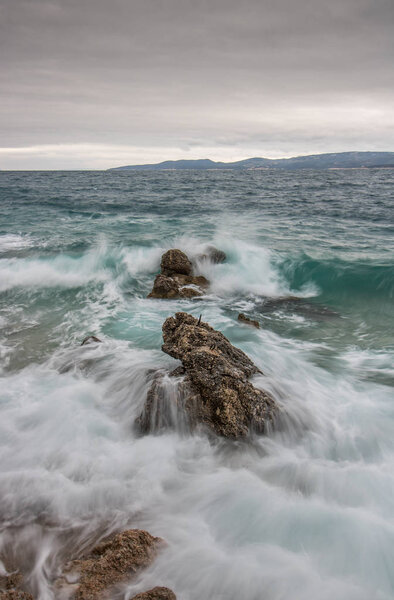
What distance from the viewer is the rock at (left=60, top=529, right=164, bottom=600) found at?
2.50m

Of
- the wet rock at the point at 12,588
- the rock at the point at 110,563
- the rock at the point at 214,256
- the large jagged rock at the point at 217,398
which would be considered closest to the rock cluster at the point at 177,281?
the rock at the point at 214,256

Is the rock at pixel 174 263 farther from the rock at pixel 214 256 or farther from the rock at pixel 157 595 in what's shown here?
the rock at pixel 157 595

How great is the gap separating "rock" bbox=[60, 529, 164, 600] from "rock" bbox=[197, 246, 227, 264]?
33.2 ft

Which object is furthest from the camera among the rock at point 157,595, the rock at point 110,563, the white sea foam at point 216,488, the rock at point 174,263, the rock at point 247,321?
the rock at point 174,263

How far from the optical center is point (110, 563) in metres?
2.63

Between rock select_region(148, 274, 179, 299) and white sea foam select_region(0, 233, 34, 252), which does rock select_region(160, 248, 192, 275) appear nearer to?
rock select_region(148, 274, 179, 299)

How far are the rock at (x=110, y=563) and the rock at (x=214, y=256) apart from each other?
1012 cm

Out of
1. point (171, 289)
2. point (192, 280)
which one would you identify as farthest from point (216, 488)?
point (192, 280)

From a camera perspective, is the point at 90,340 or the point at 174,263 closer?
the point at 90,340

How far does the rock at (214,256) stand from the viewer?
1242 cm

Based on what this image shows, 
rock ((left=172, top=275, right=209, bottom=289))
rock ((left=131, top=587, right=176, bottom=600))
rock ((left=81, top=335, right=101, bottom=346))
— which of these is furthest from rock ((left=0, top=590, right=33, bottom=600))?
rock ((left=172, top=275, right=209, bottom=289))

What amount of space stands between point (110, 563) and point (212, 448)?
173 cm

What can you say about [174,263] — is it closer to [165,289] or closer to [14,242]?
[165,289]

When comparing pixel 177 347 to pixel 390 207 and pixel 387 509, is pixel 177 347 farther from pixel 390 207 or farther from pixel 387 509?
pixel 390 207
